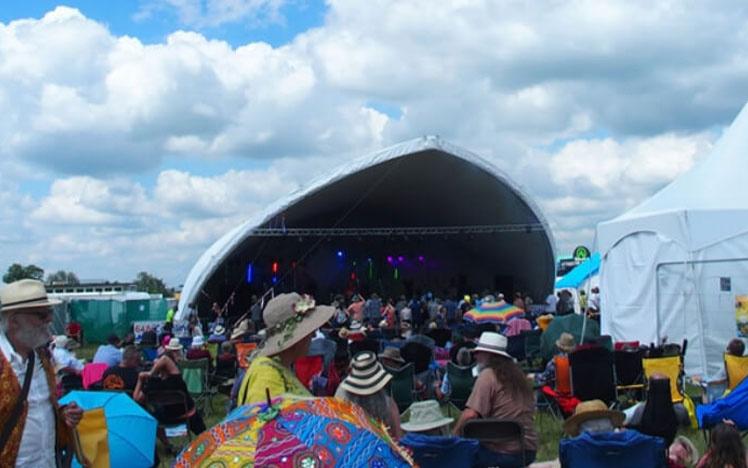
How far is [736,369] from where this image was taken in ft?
24.5

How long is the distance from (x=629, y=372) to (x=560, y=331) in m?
3.03

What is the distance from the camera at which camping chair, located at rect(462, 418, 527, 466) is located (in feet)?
15.5

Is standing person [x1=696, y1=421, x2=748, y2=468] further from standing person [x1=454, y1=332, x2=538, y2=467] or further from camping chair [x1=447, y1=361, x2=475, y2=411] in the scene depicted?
camping chair [x1=447, y1=361, x2=475, y2=411]

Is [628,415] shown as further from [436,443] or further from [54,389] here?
[54,389]

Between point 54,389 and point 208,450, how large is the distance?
1.73 metres

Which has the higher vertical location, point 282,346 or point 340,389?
point 282,346

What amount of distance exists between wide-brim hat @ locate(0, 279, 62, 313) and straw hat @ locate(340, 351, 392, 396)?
4.30ft

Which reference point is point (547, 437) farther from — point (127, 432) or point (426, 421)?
point (127, 432)

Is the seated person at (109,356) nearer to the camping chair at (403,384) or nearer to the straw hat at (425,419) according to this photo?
the camping chair at (403,384)

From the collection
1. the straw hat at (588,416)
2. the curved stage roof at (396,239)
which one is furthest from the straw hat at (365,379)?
the curved stage roof at (396,239)

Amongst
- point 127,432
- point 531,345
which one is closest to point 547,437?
point 127,432

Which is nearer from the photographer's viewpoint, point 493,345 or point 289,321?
point 289,321

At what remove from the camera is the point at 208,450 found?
168 cm

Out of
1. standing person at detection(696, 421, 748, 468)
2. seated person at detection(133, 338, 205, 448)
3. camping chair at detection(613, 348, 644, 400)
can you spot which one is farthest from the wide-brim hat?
camping chair at detection(613, 348, 644, 400)
